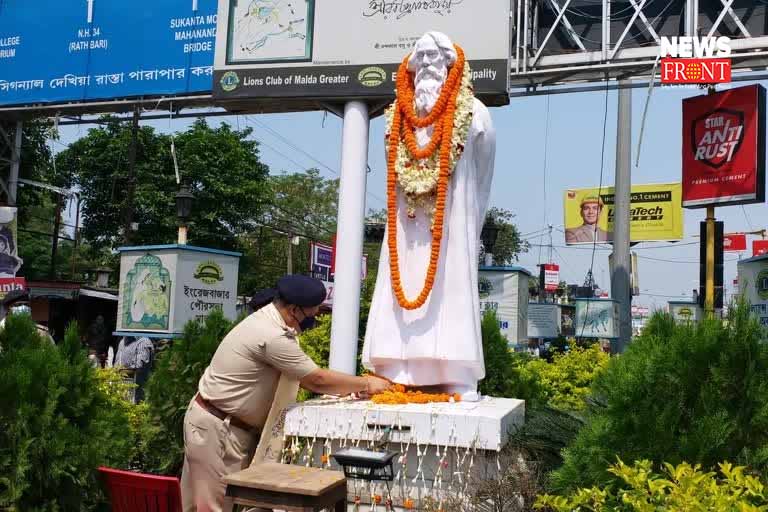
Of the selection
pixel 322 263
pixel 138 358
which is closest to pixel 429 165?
pixel 138 358

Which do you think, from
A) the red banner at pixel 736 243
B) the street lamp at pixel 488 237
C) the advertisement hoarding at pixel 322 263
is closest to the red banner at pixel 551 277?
the red banner at pixel 736 243

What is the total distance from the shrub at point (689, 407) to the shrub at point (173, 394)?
3.01 m

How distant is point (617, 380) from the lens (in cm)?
288

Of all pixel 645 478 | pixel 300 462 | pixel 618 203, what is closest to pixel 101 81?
pixel 618 203

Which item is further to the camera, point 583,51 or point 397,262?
point 583,51

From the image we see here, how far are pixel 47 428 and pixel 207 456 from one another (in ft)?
2.28

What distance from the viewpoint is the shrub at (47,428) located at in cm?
317

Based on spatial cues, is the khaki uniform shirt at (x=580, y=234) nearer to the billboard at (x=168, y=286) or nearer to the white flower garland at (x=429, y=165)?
the billboard at (x=168, y=286)

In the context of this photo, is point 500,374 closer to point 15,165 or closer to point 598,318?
point 598,318

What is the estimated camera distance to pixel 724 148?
10.3 m

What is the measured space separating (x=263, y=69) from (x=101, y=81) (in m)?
5.52

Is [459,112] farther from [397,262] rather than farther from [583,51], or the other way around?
[583,51]

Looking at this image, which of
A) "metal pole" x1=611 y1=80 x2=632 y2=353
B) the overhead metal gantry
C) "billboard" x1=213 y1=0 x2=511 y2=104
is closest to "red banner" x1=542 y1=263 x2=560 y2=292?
"metal pole" x1=611 y1=80 x2=632 y2=353

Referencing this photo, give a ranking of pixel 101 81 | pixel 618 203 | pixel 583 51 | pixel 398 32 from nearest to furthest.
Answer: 1. pixel 398 32
2. pixel 583 51
3. pixel 101 81
4. pixel 618 203
